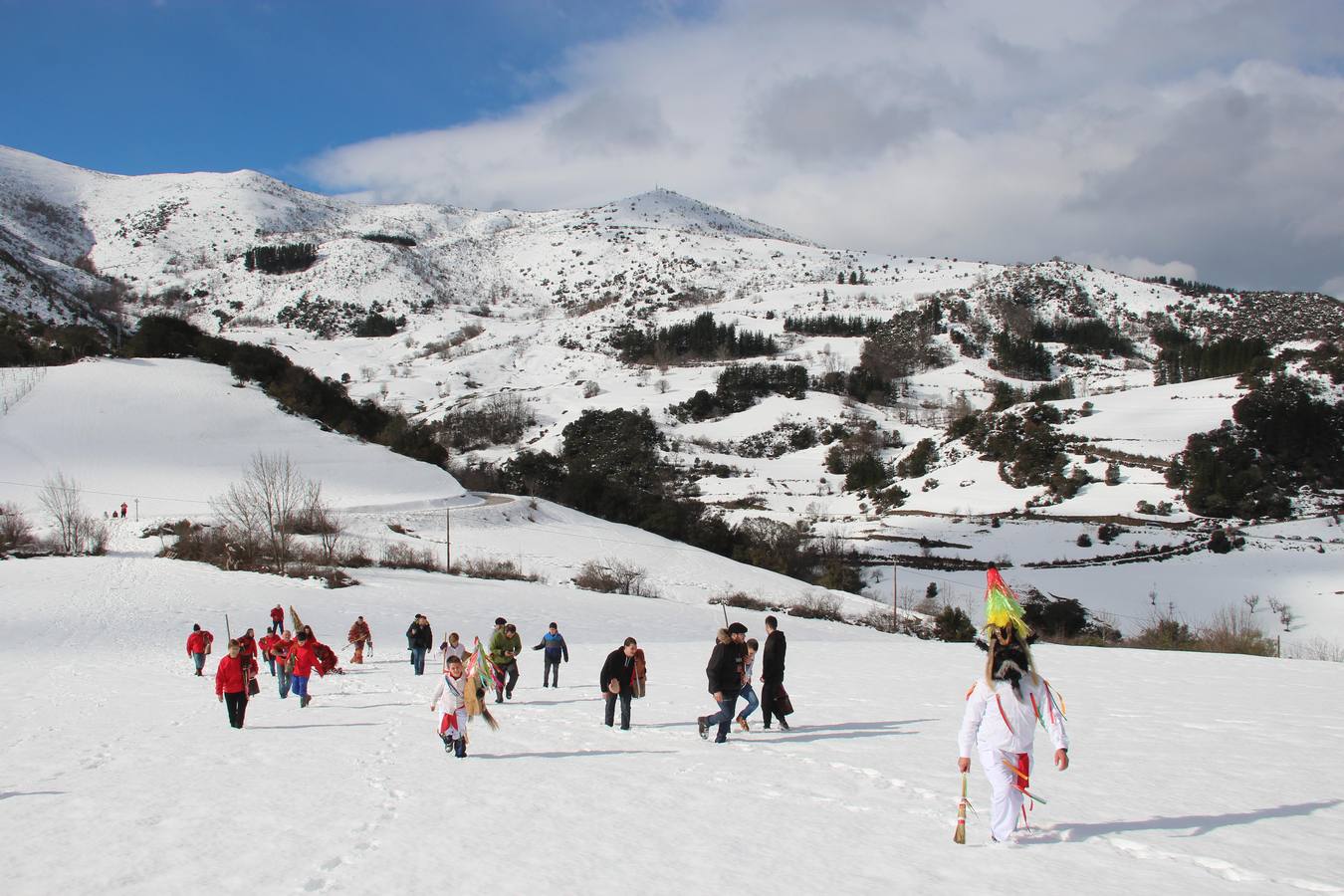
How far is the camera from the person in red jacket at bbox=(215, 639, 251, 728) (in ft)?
41.7

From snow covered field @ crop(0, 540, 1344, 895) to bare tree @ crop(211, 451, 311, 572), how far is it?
21.8m

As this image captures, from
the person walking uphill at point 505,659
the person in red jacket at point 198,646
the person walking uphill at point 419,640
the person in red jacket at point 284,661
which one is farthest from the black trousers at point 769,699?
the person in red jacket at point 198,646

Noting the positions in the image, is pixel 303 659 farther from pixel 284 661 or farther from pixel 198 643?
pixel 198 643

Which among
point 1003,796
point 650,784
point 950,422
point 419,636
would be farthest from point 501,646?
point 950,422

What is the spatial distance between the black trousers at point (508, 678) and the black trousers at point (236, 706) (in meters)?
3.91

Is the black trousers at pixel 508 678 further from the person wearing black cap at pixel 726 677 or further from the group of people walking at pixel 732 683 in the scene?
the person wearing black cap at pixel 726 677

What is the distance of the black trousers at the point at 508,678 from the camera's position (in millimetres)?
14883

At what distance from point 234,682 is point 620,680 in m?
5.69

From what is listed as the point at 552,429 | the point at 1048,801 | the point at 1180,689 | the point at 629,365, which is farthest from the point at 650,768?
the point at 629,365

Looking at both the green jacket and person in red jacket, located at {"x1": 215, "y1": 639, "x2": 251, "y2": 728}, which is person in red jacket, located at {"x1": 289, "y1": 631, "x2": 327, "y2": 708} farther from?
the green jacket

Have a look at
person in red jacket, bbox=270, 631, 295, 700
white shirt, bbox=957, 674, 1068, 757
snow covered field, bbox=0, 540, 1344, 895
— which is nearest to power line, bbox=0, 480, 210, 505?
snow covered field, bbox=0, 540, 1344, 895

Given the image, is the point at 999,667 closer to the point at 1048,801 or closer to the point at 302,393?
the point at 1048,801

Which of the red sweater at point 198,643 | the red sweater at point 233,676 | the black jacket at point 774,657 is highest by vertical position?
the black jacket at point 774,657

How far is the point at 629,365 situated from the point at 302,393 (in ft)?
346
